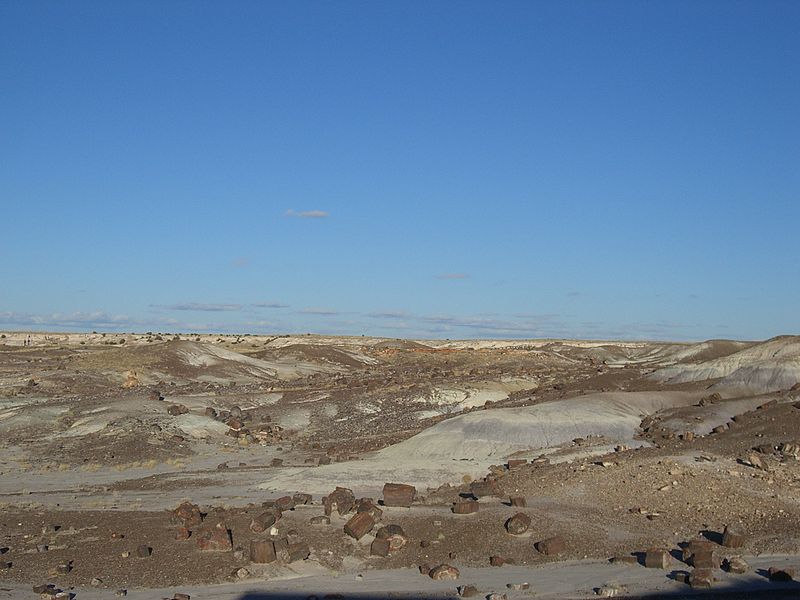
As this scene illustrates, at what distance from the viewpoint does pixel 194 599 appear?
45.2 feet

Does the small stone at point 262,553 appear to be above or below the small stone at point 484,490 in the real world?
below

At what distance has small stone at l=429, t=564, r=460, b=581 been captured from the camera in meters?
14.6

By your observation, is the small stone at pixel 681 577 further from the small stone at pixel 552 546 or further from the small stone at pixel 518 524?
the small stone at pixel 518 524

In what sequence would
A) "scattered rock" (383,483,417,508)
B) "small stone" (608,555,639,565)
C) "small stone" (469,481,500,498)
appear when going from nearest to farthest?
"small stone" (608,555,639,565) → "scattered rock" (383,483,417,508) → "small stone" (469,481,500,498)

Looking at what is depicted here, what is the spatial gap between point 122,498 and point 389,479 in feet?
24.0

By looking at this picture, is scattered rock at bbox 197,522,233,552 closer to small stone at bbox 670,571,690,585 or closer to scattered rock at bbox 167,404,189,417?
small stone at bbox 670,571,690,585

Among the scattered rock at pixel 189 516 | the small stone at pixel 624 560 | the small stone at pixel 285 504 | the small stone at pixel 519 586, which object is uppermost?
the small stone at pixel 624 560

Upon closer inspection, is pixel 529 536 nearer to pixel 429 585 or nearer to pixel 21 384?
pixel 429 585

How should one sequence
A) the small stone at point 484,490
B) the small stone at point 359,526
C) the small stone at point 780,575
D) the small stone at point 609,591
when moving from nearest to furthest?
the small stone at point 609,591
the small stone at point 780,575
the small stone at point 359,526
the small stone at point 484,490

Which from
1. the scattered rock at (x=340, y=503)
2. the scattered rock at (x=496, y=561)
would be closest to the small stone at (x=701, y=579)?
the scattered rock at (x=496, y=561)

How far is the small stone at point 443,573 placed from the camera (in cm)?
1463

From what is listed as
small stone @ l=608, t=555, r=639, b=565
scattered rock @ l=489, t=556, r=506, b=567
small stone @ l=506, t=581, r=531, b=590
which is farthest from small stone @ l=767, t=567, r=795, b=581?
scattered rock @ l=489, t=556, r=506, b=567

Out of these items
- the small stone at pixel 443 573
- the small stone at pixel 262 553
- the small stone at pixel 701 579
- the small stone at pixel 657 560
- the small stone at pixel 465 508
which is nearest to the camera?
the small stone at pixel 701 579

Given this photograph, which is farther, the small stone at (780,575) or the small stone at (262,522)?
the small stone at (262,522)
